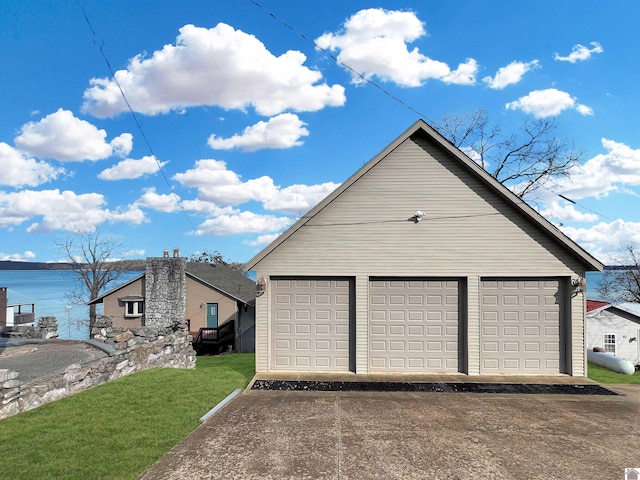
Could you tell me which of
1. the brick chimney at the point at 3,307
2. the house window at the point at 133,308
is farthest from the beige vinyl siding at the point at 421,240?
the house window at the point at 133,308

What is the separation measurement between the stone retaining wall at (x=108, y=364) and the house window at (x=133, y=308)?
15154mm

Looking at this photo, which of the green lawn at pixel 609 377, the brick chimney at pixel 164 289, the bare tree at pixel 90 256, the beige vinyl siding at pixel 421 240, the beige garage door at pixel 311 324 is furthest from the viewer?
the bare tree at pixel 90 256

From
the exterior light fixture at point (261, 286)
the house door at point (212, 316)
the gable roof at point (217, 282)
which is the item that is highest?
the exterior light fixture at point (261, 286)

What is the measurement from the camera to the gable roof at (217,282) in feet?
86.3

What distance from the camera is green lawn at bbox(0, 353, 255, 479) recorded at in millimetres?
4953

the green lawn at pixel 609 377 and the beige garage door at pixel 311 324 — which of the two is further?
the green lawn at pixel 609 377

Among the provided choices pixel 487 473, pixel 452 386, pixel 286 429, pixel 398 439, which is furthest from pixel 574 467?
pixel 286 429

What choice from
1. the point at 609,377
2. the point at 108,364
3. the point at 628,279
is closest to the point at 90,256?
the point at 108,364

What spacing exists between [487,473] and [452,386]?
386cm

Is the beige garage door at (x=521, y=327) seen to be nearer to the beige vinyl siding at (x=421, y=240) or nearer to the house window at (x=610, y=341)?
the beige vinyl siding at (x=421, y=240)

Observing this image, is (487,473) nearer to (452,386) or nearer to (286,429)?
(286,429)

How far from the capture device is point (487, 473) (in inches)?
191

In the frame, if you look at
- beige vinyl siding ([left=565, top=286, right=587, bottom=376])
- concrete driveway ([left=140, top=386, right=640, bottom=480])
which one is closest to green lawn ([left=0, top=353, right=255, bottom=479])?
concrete driveway ([left=140, top=386, right=640, bottom=480])

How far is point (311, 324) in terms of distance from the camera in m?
9.77
